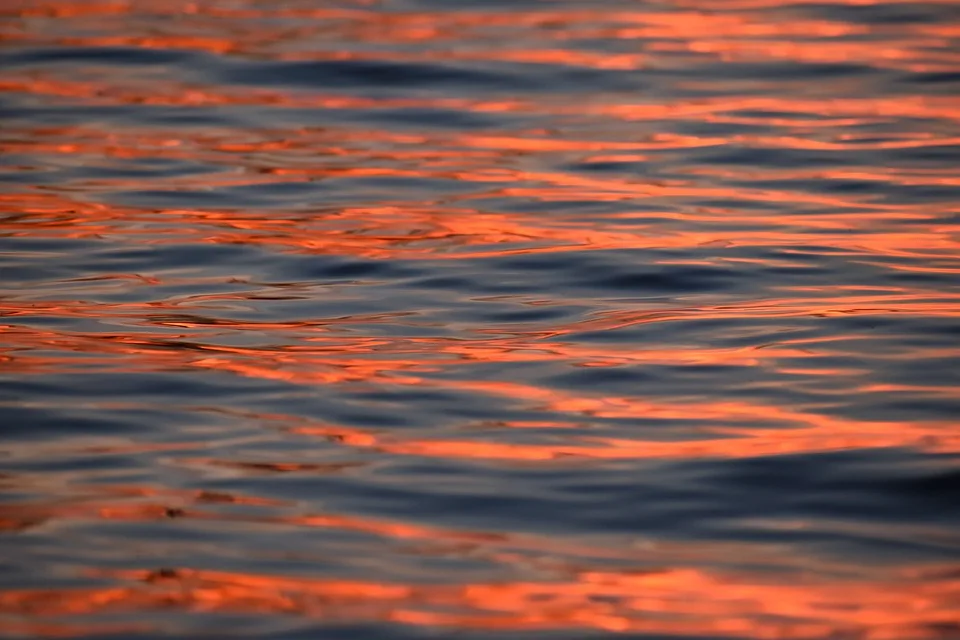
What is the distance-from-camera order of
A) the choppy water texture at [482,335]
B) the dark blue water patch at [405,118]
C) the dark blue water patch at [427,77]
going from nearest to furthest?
the choppy water texture at [482,335], the dark blue water patch at [405,118], the dark blue water patch at [427,77]

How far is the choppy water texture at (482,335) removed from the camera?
10.4 feet

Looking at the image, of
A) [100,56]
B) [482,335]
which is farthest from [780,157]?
[100,56]

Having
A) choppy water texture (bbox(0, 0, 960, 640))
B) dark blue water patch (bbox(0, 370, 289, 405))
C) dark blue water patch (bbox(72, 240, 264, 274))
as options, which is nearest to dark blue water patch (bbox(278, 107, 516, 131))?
choppy water texture (bbox(0, 0, 960, 640))

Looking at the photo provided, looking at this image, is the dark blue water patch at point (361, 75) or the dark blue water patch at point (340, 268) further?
the dark blue water patch at point (361, 75)

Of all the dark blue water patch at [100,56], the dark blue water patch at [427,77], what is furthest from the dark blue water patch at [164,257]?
the dark blue water patch at [100,56]

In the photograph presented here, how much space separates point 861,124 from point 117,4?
16.9ft

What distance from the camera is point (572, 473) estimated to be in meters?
3.71

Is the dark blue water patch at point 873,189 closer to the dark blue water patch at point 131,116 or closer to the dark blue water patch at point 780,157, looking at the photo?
the dark blue water patch at point 780,157

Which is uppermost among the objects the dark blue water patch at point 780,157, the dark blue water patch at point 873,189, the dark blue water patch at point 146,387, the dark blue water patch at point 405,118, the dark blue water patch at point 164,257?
the dark blue water patch at point 405,118

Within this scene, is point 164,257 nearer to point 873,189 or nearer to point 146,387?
point 146,387

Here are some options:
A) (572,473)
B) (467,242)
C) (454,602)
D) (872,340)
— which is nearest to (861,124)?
(467,242)

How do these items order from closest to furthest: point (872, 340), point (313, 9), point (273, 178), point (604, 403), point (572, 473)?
point (572, 473), point (604, 403), point (872, 340), point (273, 178), point (313, 9)

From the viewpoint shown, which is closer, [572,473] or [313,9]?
[572,473]

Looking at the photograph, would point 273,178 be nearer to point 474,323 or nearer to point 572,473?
point 474,323
